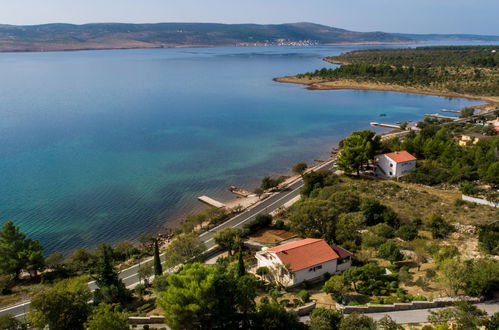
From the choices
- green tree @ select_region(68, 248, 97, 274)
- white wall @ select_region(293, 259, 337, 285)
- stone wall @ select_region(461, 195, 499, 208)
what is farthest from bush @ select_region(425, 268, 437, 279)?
green tree @ select_region(68, 248, 97, 274)

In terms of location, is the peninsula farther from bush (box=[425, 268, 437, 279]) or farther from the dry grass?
bush (box=[425, 268, 437, 279])

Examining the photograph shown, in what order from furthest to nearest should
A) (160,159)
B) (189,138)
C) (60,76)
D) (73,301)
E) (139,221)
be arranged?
(60,76), (189,138), (160,159), (139,221), (73,301)

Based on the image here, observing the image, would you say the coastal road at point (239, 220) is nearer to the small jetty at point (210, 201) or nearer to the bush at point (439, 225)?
the small jetty at point (210, 201)

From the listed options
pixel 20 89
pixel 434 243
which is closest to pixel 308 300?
pixel 434 243

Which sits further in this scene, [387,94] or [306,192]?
[387,94]

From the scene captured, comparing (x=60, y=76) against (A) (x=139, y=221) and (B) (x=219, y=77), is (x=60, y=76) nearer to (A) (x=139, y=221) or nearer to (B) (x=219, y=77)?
(B) (x=219, y=77)

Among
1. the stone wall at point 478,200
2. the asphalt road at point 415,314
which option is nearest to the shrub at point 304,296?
the asphalt road at point 415,314

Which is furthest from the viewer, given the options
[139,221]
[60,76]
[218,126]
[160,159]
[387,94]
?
[60,76]
